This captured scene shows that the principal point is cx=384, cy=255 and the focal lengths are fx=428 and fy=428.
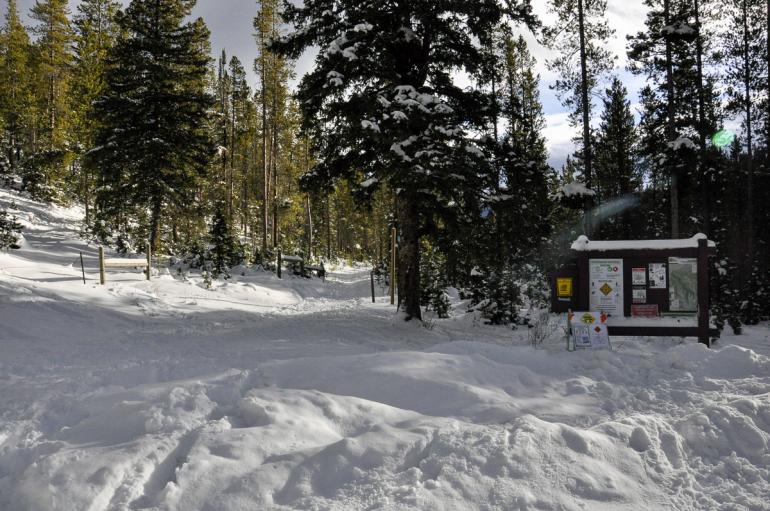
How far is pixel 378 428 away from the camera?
377 cm

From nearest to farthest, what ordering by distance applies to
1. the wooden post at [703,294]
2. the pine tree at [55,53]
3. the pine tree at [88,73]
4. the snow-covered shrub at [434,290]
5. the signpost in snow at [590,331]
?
the signpost in snow at [590,331]
the wooden post at [703,294]
the snow-covered shrub at [434,290]
the pine tree at [88,73]
the pine tree at [55,53]

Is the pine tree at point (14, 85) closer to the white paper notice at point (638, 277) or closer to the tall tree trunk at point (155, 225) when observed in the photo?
the tall tree trunk at point (155, 225)

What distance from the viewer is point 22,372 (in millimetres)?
5730

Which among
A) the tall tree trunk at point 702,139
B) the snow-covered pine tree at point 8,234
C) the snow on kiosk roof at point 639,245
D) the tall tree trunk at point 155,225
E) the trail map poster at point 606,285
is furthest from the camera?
the tall tree trunk at point 155,225

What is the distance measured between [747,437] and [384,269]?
1032 inches

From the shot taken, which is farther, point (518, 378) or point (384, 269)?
point (384, 269)

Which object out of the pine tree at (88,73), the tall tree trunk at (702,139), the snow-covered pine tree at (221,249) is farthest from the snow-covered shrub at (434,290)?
the pine tree at (88,73)

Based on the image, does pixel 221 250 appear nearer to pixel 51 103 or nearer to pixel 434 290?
pixel 434 290

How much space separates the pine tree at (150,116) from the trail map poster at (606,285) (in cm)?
1844

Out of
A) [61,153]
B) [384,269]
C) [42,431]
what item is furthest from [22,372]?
[61,153]

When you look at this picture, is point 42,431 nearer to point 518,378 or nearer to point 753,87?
point 518,378

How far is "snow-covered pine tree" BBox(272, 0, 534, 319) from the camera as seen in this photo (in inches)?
347

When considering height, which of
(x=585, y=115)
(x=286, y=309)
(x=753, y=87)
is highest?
(x=753, y=87)

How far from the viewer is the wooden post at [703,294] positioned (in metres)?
7.50
